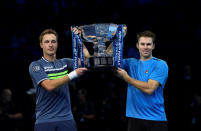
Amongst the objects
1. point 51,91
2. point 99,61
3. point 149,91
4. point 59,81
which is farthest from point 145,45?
point 51,91

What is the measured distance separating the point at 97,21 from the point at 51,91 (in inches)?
179

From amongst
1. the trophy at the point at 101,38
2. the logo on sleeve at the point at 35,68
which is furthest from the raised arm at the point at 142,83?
the logo on sleeve at the point at 35,68

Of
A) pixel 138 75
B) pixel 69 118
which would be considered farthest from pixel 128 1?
pixel 69 118

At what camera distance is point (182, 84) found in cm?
590

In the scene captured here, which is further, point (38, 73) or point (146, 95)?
point (146, 95)

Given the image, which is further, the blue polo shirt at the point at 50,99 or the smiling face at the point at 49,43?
the smiling face at the point at 49,43

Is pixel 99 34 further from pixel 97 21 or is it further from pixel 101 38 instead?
pixel 97 21

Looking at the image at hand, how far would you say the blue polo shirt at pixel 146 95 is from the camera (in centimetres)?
327

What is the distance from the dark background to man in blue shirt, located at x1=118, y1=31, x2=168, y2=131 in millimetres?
2841

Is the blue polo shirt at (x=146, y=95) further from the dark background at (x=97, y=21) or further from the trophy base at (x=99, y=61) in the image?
the dark background at (x=97, y=21)

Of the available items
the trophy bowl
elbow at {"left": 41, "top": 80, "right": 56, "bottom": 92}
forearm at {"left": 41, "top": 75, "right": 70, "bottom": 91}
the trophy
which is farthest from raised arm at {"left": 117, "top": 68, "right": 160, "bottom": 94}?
elbow at {"left": 41, "top": 80, "right": 56, "bottom": 92}

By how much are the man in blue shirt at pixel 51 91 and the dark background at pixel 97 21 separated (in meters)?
3.13

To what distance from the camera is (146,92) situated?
322cm

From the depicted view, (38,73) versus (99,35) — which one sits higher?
(99,35)
